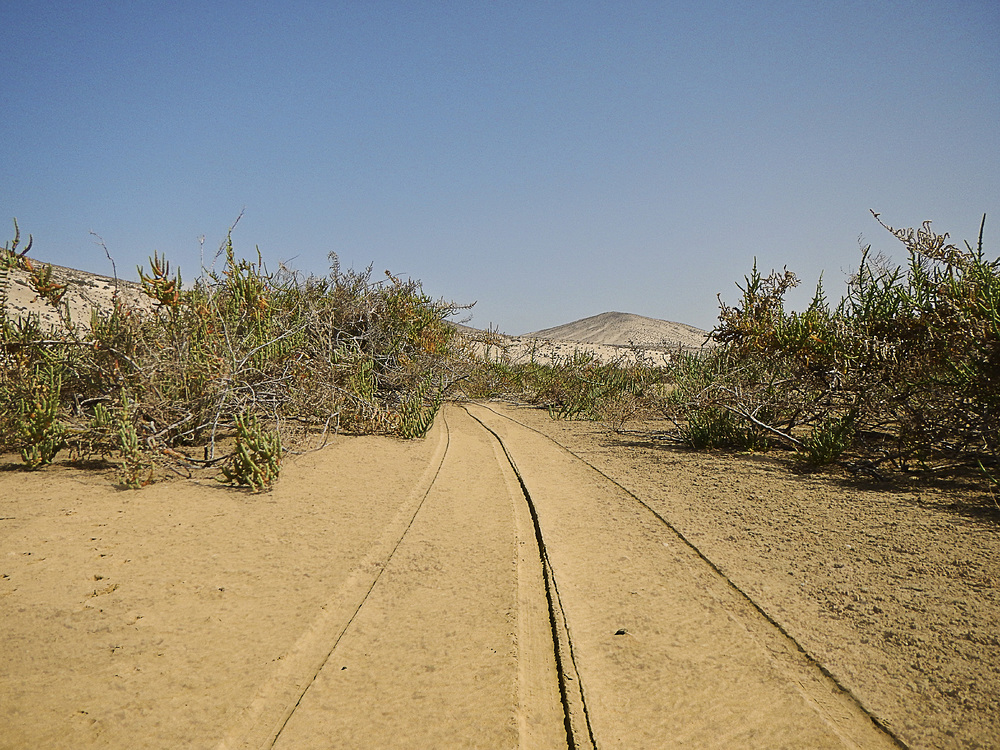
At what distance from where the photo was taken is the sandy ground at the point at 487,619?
2.08m

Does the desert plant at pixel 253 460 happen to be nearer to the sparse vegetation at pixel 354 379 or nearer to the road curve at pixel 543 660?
the sparse vegetation at pixel 354 379

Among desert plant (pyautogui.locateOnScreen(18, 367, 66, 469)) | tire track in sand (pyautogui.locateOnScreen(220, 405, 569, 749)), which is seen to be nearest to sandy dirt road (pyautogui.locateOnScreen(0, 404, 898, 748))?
tire track in sand (pyautogui.locateOnScreen(220, 405, 569, 749))

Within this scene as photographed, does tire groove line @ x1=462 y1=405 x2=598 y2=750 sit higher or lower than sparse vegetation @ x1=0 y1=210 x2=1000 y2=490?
lower

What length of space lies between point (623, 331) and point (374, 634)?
57.3 meters

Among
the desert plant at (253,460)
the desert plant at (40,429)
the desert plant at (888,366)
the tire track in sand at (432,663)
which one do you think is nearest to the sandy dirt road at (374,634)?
the tire track in sand at (432,663)

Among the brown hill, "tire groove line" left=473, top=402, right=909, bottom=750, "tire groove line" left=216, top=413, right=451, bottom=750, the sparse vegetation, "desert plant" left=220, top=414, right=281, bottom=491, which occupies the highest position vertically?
the brown hill

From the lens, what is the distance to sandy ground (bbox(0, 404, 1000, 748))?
2.08 meters

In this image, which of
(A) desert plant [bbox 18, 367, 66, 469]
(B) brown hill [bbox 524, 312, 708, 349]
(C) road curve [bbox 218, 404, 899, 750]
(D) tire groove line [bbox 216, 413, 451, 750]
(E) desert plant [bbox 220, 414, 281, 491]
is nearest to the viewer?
(D) tire groove line [bbox 216, 413, 451, 750]

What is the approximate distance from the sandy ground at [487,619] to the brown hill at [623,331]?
46.5 metres

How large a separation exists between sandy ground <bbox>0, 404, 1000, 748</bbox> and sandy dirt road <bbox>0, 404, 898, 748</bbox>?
1 centimetres

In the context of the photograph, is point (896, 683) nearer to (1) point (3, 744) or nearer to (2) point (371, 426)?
(1) point (3, 744)

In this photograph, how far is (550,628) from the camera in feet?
9.25

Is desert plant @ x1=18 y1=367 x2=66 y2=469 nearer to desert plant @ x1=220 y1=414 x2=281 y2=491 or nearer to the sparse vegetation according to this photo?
the sparse vegetation

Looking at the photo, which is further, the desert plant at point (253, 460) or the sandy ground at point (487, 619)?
the desert plant at point (253, 460)
